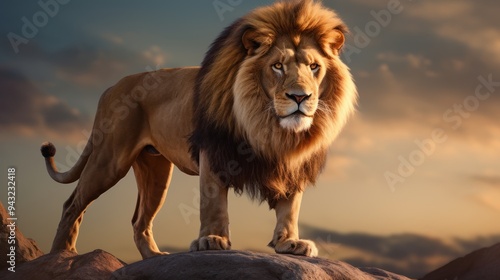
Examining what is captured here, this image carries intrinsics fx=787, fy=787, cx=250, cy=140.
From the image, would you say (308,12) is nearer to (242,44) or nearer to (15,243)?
(242,44)

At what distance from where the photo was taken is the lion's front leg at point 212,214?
480 cm

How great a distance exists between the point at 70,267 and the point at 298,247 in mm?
1990

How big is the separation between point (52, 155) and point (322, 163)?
9.94 ft

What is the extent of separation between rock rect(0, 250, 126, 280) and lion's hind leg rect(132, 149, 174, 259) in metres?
0.71

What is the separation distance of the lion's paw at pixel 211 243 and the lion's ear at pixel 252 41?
119cm

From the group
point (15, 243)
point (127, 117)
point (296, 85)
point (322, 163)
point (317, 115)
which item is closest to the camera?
point (296, 85)

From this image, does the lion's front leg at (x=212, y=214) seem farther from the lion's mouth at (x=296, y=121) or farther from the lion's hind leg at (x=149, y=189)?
the lion's hind leg at (x=149, y=189)

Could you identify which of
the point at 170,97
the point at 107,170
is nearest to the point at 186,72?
the point at 170,97

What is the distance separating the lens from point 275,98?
473cm

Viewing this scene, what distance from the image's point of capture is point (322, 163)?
5.29 m

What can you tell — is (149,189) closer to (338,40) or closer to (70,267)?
(70,267)

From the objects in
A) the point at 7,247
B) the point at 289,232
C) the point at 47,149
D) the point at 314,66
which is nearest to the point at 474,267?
the point at 289,232

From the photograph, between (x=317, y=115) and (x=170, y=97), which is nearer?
(x=317, y=115)

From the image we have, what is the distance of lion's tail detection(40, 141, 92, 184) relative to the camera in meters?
6.98
